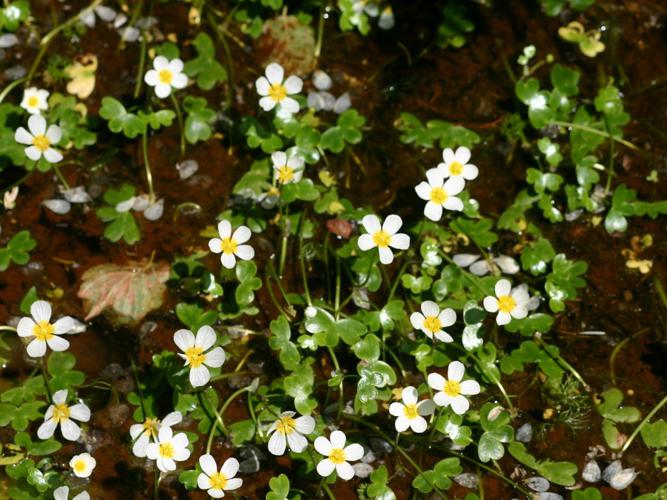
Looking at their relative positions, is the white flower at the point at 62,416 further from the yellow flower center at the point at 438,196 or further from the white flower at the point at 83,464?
the yellow flower center at the point at 438,196

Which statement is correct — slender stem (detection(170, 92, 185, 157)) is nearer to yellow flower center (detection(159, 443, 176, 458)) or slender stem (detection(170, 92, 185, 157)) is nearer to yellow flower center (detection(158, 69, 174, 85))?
yellow flower center (detection(158, 69, 174, 85))

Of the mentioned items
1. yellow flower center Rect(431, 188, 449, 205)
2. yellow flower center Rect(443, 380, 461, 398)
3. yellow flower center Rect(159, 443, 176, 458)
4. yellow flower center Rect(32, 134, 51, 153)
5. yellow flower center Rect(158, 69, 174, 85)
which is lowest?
yellow flower center Rect(159, 443, 176, 458)

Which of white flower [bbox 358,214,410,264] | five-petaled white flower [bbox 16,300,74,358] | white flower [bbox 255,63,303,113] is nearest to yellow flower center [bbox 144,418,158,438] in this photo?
five-petaled white flower [bbox 16,300,74,358]

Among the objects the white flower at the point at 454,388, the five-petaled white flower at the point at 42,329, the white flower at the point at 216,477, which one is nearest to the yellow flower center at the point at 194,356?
the white flower at the point at 216,477

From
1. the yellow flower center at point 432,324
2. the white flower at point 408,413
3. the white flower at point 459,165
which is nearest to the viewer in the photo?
the white flower at point 408,413

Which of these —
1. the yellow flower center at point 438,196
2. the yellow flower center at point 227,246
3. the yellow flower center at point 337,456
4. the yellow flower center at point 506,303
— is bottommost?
the yellow flower center at point 337,456

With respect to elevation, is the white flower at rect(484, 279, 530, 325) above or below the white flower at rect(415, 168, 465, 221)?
below

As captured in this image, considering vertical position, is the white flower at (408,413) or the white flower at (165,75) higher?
the white flower at (165,75)
